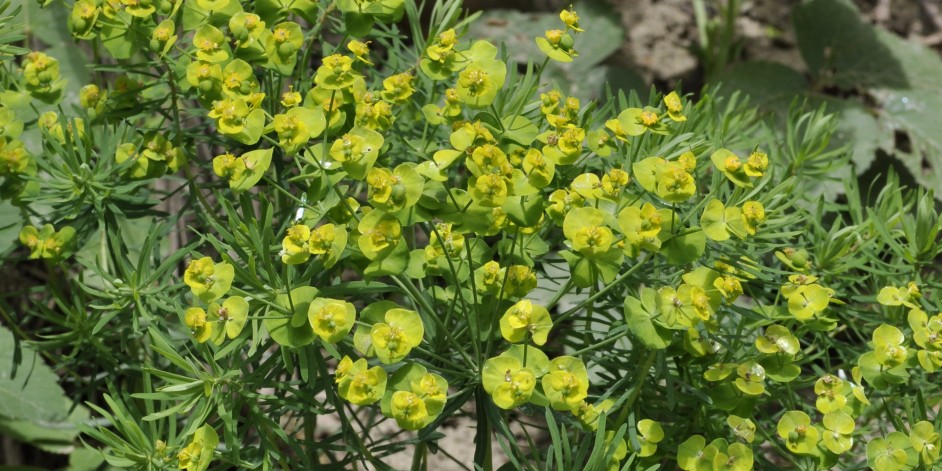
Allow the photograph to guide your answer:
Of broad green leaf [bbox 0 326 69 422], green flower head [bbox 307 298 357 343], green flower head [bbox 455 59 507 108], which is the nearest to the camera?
green flower head [bbox 307 298 357 343]

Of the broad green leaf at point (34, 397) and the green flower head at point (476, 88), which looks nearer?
the green flower head at point (476, 88)

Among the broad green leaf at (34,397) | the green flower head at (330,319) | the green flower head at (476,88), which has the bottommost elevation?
the broad green leaf at (34,397)

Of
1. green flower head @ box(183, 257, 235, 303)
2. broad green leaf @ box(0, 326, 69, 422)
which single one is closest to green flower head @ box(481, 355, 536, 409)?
green flower head @ box(183, 257, 235, 303)

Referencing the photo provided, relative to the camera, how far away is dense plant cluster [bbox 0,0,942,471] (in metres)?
0.83

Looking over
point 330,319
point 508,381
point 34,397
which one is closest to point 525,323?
point 508,381

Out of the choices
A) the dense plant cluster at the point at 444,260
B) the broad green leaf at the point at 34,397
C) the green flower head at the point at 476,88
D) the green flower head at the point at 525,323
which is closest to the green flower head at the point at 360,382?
the dense plant cluster at the point at 444,260

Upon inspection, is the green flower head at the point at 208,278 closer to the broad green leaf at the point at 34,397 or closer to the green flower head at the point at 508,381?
the green flower head at the point at 508,381

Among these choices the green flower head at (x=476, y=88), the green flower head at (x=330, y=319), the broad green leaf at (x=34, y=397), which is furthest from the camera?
the broad green leaf at (x=34, y=397)

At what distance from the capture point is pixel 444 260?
92 centimetres

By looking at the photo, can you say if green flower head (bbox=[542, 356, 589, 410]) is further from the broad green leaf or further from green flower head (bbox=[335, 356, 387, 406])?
the broad green leaf

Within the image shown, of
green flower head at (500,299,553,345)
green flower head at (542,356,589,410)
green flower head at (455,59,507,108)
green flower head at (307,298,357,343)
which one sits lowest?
green flower head at (542,356,589,410)

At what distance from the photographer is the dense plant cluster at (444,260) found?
827 millimetres

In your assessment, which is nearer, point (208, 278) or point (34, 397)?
point (208, 278)

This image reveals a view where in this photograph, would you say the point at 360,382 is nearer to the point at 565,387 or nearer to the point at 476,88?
the point at 565,387
